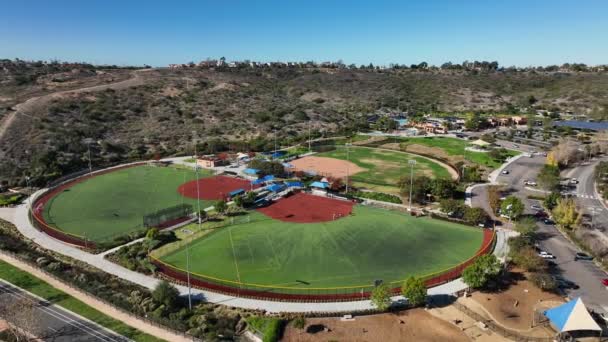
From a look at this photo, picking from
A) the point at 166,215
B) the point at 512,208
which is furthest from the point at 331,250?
the point at 512,208

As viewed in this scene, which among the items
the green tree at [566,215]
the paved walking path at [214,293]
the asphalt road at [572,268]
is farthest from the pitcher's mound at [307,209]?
the green tree at [566,215]

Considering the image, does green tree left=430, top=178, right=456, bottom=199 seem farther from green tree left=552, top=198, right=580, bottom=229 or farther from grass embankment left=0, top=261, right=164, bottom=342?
grass embankment left=0, top=261, right=164, bottom=342

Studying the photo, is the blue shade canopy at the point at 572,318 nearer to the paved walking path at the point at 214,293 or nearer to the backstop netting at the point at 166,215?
the paved walking path at the point at 214,293

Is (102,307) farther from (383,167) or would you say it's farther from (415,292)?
(383,167)

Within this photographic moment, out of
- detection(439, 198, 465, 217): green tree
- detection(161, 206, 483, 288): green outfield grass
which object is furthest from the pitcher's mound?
detection(439, 198, 465, 217): green tree

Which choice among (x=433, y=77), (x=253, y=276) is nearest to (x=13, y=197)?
(x=253, y=276)
